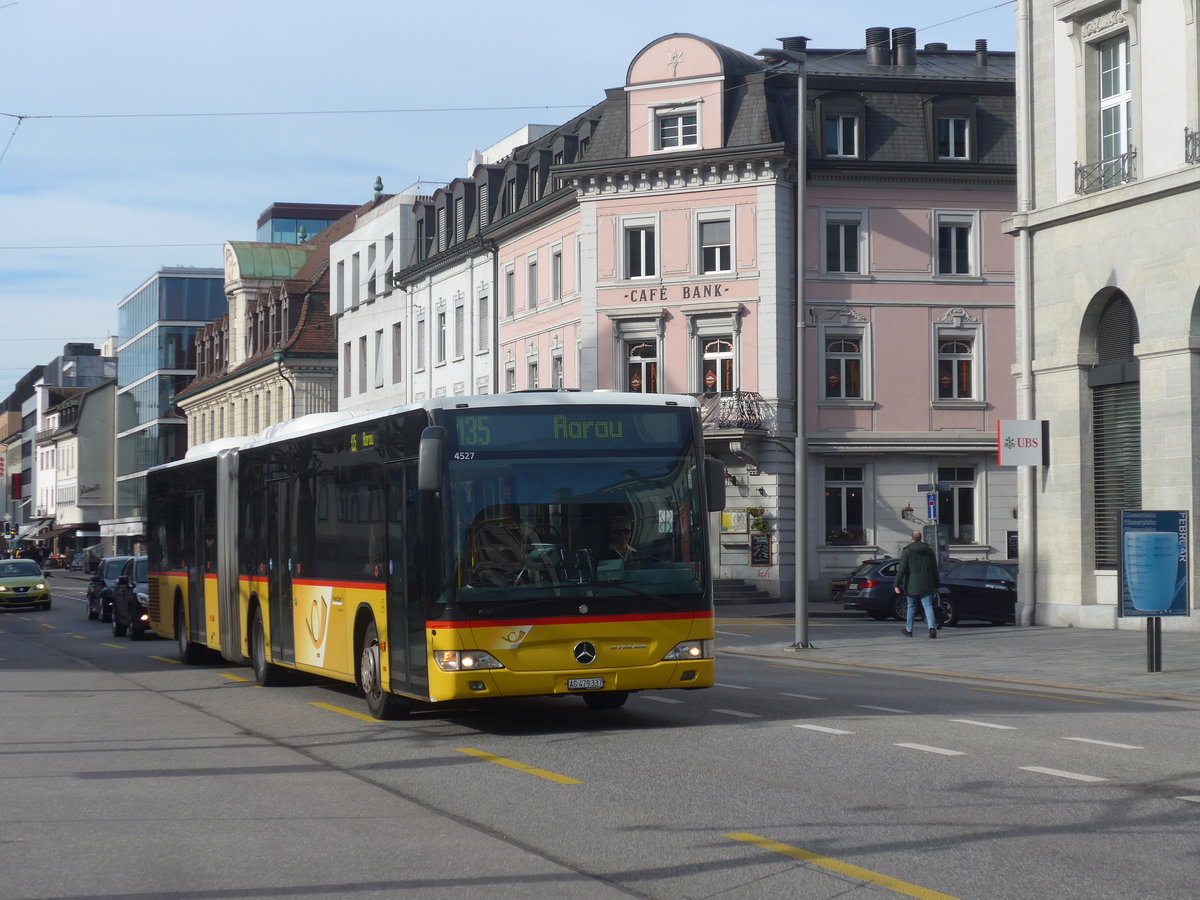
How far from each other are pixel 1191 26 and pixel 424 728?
18857 millimetres

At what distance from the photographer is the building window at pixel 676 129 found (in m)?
45.7

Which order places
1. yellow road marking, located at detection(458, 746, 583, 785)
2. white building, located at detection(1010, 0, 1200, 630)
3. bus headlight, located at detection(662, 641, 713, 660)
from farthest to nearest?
1. white building, located at detection(1010, 0, 1200, 630)
2. bus headlight, located at detection(662, 641, 713, 660)
3. yellow road marking, located at detection(458, 746, 583, 785)

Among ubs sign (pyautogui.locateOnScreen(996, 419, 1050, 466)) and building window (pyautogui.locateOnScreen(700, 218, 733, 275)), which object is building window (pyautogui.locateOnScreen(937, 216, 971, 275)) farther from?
ubs sign (pyautogui.locateOnScreen(996, 419, 1050, 466))

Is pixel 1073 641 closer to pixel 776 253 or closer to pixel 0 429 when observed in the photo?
pixel 776 253

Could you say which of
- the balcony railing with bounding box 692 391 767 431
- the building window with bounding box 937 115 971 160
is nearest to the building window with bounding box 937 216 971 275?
the building window with bounding box 937 115 971 160

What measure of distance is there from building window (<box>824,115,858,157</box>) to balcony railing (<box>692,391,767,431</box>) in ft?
22.9

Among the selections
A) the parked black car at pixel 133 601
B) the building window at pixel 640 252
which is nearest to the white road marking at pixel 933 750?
the parked black car at pixel 133 601

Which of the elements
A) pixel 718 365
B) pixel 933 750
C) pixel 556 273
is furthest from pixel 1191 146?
pixel 556 273

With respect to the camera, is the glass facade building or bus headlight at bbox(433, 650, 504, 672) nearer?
bus headlight at bbox(433, 650, 504, 672)

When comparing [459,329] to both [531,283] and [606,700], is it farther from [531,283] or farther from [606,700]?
[606,700]

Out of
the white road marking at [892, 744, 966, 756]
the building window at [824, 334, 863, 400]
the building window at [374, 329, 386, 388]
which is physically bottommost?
the white road marking at [892, 744, 966, 756]

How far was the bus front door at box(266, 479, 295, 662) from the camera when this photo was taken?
1792 centimetres

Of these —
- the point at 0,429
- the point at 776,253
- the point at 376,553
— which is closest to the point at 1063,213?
the point at 776,253

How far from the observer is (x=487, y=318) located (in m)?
54.4
